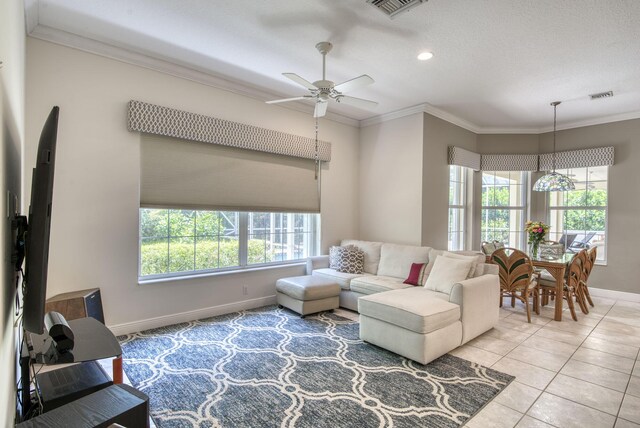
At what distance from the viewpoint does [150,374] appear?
8.95ft

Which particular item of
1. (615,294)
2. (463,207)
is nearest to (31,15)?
(463,207)

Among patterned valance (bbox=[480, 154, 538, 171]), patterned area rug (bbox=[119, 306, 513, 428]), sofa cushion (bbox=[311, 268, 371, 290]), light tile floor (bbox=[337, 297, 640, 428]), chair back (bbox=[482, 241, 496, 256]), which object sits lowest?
light tile floor (bbox=[337, 297, 640, 428])

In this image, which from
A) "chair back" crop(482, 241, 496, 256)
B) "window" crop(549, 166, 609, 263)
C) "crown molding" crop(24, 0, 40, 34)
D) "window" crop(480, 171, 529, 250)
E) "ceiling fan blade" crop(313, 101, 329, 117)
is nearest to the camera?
"crown molding" crop(24, 0, 40, 34)

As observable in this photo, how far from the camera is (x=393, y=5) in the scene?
257 cm

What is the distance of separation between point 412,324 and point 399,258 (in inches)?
68.2

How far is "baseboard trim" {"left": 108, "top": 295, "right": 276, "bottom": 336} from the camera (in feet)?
11.6

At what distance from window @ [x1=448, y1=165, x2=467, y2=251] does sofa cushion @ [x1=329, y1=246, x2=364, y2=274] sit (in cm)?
196

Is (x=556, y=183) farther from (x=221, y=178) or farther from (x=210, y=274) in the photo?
(x=210, y=274)

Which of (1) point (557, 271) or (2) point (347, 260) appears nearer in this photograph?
(1) point (557, 271)

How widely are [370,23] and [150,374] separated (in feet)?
11.4

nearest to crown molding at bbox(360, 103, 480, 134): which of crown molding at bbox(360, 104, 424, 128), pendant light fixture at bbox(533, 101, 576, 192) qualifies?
crown molding at bbox(360, 104, 424, 128)

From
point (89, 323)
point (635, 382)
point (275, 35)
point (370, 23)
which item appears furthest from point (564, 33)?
point (89, 323)

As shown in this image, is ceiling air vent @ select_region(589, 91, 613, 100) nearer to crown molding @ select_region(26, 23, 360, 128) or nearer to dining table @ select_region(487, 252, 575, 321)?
dining table @ select_region(487, 252, 575, 321)

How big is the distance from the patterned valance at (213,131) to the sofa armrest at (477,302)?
9.29 ft
